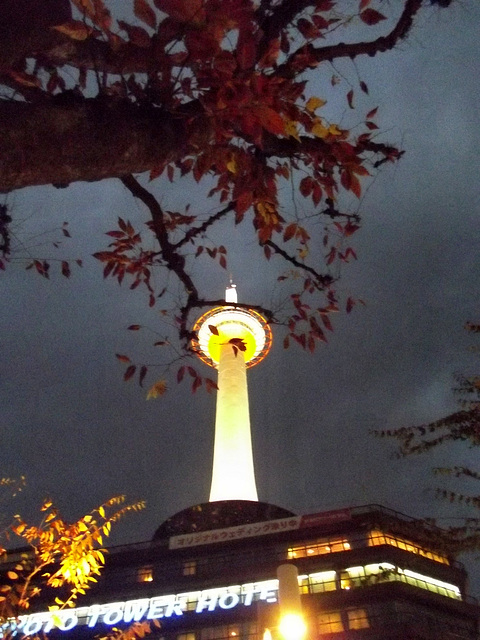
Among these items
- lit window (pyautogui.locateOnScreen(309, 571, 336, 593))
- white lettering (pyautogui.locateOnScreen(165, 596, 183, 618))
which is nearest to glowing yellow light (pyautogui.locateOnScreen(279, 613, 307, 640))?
lit window (pyautogui.locateOnScreen(309, 571, 336, 593))

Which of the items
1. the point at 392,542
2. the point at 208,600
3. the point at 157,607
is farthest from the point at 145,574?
the point at 392,542

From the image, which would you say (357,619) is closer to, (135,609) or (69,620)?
(135,609)

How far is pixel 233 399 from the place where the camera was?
5606cm

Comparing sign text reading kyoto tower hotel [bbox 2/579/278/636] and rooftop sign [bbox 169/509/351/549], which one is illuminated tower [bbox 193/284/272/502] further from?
sign text reading kyoto tower hotel [bbox 2/579/278/636]

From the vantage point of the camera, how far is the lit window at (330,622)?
1244 inches

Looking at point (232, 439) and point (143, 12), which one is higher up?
point (232, 439)

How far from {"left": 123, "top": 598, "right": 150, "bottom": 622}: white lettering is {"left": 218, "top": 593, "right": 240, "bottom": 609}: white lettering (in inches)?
195

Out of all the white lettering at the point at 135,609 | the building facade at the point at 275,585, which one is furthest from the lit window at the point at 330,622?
the white lettering at the point at 135,609

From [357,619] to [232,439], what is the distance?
2346 cm

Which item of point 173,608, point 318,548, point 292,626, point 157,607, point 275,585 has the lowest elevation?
point 292,626

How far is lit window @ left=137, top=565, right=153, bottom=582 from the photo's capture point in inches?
1484

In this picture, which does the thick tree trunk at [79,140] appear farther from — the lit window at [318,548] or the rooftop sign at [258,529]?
the rooftop sign at [258,529]

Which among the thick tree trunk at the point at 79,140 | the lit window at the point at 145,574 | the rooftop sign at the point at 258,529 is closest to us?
the thick tree trunk at the point at 79,140

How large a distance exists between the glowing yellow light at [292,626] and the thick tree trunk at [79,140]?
4.94m
